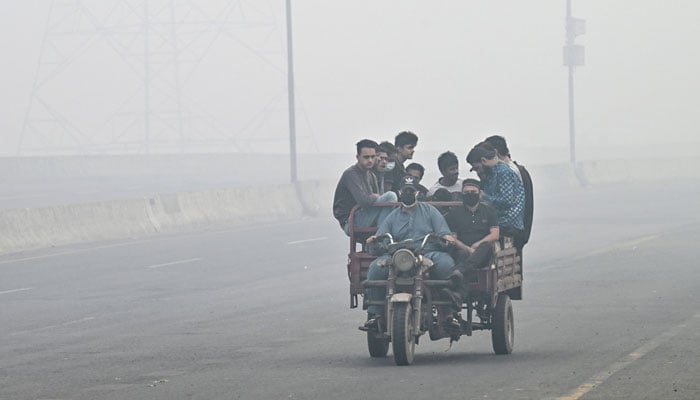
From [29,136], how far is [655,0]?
131ft

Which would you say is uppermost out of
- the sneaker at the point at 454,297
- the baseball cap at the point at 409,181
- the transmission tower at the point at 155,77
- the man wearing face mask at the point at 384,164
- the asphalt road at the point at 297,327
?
the transmission tower at the point at 155,77

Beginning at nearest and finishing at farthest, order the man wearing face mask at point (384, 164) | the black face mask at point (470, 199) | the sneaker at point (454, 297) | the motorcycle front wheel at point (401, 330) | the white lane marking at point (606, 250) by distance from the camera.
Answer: the motorcycle front wheel at point (401, 330)
the sneaker at point (454, 297)
the black face mask at point (470, 199)
the man wearing face mask at point (384, 164)
the white lane marking at point (606, 250)

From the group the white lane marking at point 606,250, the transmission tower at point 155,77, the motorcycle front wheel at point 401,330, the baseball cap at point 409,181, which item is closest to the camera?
the motorcycle front wheel at point 401,330

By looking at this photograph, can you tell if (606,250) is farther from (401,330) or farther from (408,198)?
(401,330)

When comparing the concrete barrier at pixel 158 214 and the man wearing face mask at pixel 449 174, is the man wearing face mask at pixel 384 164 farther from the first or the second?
the concrete barrier at pixel 158 214

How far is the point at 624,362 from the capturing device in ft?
38.6

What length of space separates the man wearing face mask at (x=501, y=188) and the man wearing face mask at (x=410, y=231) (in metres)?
0.63

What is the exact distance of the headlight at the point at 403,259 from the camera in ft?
38.9

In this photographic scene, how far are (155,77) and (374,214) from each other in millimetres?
60429

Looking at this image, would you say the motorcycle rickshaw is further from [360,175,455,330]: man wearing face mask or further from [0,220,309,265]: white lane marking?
[0,220,309,265]: white lane marking

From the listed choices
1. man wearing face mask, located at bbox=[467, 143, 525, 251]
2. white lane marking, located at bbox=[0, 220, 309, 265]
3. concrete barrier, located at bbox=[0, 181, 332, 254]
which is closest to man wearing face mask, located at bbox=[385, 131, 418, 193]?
man wearing face mask, located at bbox=[467, 143, 525, 251]

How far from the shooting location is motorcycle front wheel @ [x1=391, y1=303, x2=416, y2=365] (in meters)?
11.6

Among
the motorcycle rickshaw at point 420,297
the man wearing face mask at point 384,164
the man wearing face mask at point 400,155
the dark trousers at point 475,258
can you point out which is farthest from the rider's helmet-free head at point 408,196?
the man wearing face mask at point 400,155

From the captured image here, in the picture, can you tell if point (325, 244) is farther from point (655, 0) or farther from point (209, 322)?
point (655, 0)
